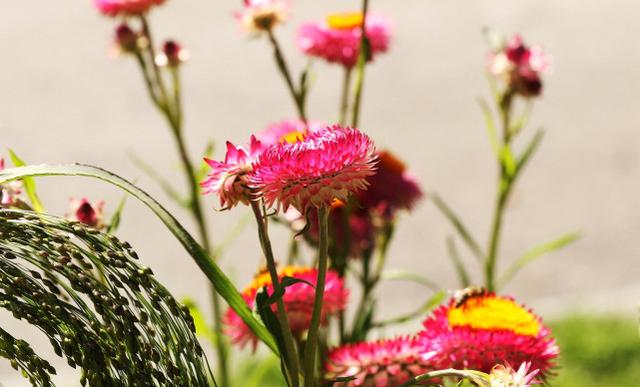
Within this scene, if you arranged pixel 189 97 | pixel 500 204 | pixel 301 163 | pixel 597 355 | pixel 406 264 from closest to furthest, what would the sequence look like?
pixel 301 163 < pixel 500 204 < pixel 597 355 < pixel 406 264 < pixel 189 97

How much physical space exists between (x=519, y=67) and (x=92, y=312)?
3.85ft

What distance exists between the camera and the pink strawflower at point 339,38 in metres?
2.03

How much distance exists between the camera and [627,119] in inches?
231

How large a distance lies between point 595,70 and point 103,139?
8.45ft

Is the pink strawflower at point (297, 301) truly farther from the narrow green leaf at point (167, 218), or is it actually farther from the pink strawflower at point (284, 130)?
the pink strawflower at point (284, 130)

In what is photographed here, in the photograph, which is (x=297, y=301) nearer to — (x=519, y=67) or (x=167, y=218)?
(x=167, y=218)

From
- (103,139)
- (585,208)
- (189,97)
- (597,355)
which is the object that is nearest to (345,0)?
(189,97)

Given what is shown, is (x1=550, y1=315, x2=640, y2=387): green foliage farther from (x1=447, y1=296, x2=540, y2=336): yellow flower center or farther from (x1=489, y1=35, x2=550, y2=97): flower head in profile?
(x1=447, y1=296, x2=540, y2=336): yellow flower center

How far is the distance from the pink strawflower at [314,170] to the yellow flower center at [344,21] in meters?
1.12

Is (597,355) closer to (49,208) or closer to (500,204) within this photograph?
(500,204)

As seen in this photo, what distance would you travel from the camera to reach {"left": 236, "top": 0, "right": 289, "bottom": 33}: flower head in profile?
180cm

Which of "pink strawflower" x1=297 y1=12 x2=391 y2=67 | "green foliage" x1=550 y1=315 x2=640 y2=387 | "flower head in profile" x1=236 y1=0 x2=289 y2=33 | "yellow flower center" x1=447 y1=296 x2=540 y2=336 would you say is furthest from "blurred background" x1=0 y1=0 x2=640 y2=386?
"yellow flower center" x1=447 y1=296 x2=540 y2=336

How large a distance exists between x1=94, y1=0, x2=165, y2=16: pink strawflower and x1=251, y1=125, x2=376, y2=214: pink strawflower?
1089 mm

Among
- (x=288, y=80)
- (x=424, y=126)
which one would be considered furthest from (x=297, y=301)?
(x=424, y=126)
